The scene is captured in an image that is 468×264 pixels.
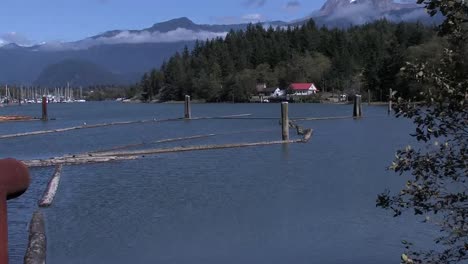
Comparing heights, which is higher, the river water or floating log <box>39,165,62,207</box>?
floating log <box>39,165,62,207</box>

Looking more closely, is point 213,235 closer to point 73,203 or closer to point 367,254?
point 367,254

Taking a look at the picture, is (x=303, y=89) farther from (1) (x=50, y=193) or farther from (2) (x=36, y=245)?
(2) (x=36, y=245)

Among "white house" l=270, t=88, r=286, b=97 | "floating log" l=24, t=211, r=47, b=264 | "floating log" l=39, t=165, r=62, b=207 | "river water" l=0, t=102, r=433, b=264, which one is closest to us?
"floating log" l=24, t=211, r=47, b=264

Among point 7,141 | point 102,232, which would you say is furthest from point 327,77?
point 102,232

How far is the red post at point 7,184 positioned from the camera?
2.52 m

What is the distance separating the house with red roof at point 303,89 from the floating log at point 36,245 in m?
158

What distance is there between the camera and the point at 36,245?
42.8 feet

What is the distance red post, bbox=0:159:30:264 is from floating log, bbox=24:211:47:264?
9886mm

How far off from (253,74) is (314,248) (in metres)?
177

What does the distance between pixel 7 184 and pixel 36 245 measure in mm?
11185

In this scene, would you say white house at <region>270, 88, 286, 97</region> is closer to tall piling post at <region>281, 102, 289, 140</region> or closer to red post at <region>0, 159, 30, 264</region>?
tall piling post at <region>281, 102, 289, 140</region>

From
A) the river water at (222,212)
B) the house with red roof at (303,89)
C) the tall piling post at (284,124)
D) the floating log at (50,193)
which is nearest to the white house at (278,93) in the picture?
the house with red roof at (303,89)

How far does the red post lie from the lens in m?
2.52

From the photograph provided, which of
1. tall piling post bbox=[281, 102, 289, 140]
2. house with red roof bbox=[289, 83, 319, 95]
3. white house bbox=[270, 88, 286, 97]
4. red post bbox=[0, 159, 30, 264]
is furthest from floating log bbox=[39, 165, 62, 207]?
white house bbox=[270, 88, 286, 97]
